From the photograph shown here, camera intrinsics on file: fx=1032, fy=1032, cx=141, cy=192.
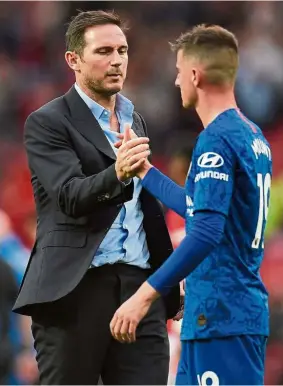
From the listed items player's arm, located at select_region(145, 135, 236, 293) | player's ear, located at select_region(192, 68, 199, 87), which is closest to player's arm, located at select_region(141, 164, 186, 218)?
player's arm, located at select_region(145, 135, 236, 293)

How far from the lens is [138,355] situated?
420cm

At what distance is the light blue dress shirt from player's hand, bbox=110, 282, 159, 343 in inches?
28.2

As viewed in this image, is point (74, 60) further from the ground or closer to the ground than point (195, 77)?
further from the ground

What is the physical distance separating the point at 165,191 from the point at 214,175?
0.39 metres

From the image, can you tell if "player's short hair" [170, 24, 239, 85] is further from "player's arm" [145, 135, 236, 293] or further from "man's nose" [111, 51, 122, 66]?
"man's nose" [111, 51, 122, 66]

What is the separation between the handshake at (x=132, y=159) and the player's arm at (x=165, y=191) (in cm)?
3

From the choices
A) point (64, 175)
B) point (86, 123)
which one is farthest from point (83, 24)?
point (64, 175)

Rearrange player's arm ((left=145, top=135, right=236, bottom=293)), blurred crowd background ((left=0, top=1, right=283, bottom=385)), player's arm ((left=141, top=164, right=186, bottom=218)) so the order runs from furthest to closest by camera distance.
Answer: blurred crowd background ((left=0, top=1, right=283, bottom=385)), player's arm ((left=141, top=164, right=186, bottom=218)), player's arm ((left=145, top=135, right=236, bottom=293))

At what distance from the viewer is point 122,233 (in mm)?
4203

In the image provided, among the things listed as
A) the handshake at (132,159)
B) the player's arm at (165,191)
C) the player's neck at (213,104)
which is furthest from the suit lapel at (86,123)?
the player's neck at (213,104)

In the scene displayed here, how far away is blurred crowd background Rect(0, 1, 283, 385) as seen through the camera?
8867mm

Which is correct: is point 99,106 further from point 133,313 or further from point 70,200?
point 133,313

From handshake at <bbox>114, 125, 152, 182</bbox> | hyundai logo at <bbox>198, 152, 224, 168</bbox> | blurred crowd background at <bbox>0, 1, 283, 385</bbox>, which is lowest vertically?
hyundai logo at <bbox>198, 152, 224, 168</bbox>

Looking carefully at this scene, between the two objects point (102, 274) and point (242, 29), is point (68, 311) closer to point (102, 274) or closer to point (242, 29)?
point (102, 274)
